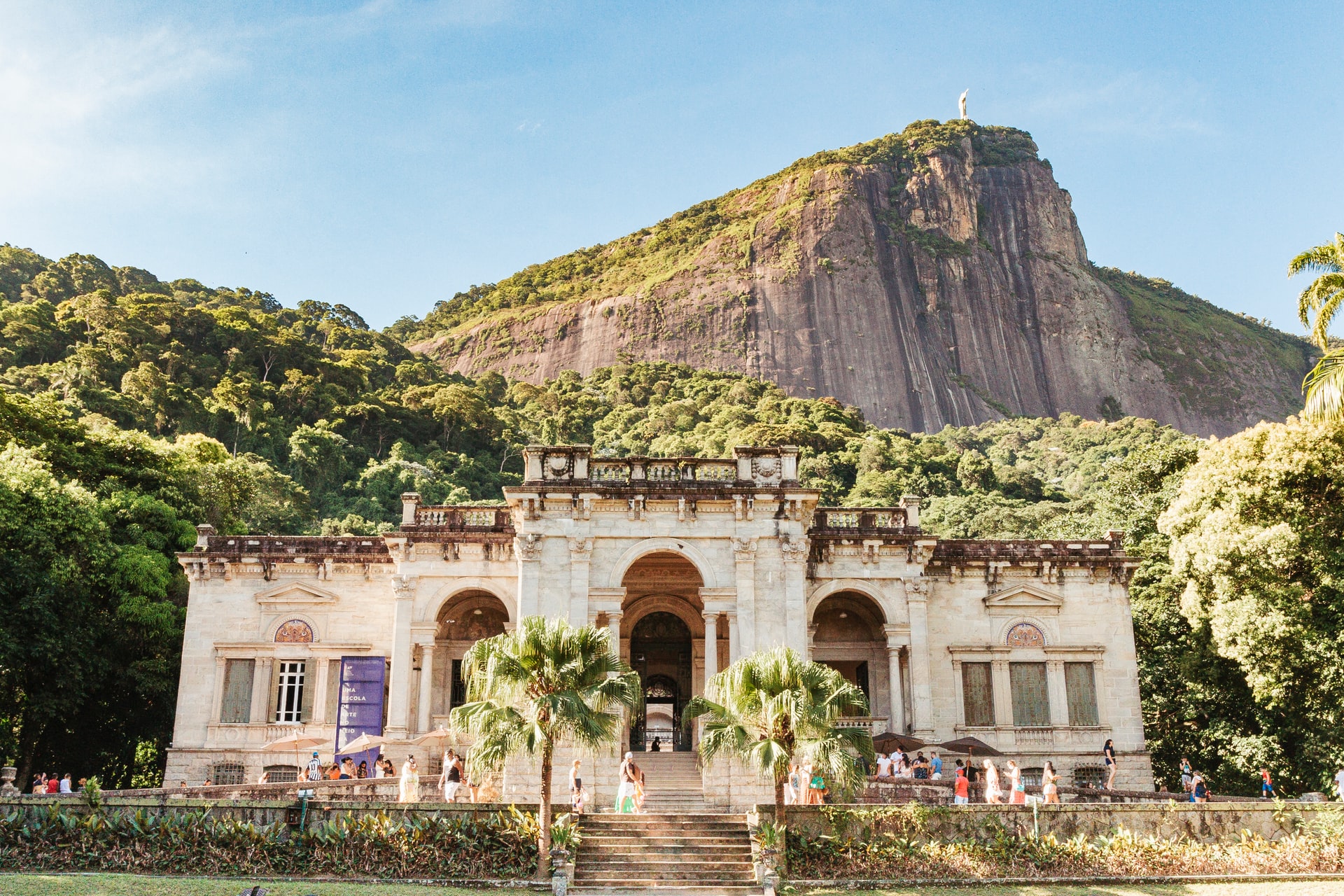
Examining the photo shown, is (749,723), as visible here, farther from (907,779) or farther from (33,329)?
(33,329)

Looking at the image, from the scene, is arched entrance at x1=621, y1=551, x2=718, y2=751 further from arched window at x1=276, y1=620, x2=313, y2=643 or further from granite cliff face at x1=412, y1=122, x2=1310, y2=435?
granite cliff face at x1=412, y1=122, x2=1310, y2=435

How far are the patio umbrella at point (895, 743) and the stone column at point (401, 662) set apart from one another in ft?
40.5

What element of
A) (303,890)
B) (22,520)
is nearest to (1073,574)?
(303,890)

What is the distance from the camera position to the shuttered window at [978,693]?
3002cm

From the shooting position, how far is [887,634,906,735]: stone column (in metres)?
29.1

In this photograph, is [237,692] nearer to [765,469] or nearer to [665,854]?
[665,854]

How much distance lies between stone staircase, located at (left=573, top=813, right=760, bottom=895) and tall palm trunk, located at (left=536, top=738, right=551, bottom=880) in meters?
0.61

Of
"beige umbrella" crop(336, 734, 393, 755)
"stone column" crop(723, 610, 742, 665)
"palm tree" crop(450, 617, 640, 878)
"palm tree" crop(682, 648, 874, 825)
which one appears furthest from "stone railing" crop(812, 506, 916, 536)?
"beige umbrella" crop(336, 734, 393, 755)

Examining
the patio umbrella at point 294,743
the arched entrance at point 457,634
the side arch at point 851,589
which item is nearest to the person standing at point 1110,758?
the side arch at point 851,589

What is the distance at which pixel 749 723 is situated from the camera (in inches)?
747

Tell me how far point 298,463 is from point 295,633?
129 feet

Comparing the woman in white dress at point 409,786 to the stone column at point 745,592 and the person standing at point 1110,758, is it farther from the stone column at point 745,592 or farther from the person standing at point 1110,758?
the person standing at point 1110,758

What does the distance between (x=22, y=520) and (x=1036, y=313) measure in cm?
Answer: 13649

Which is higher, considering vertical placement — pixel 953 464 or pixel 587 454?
pixel 953 464
